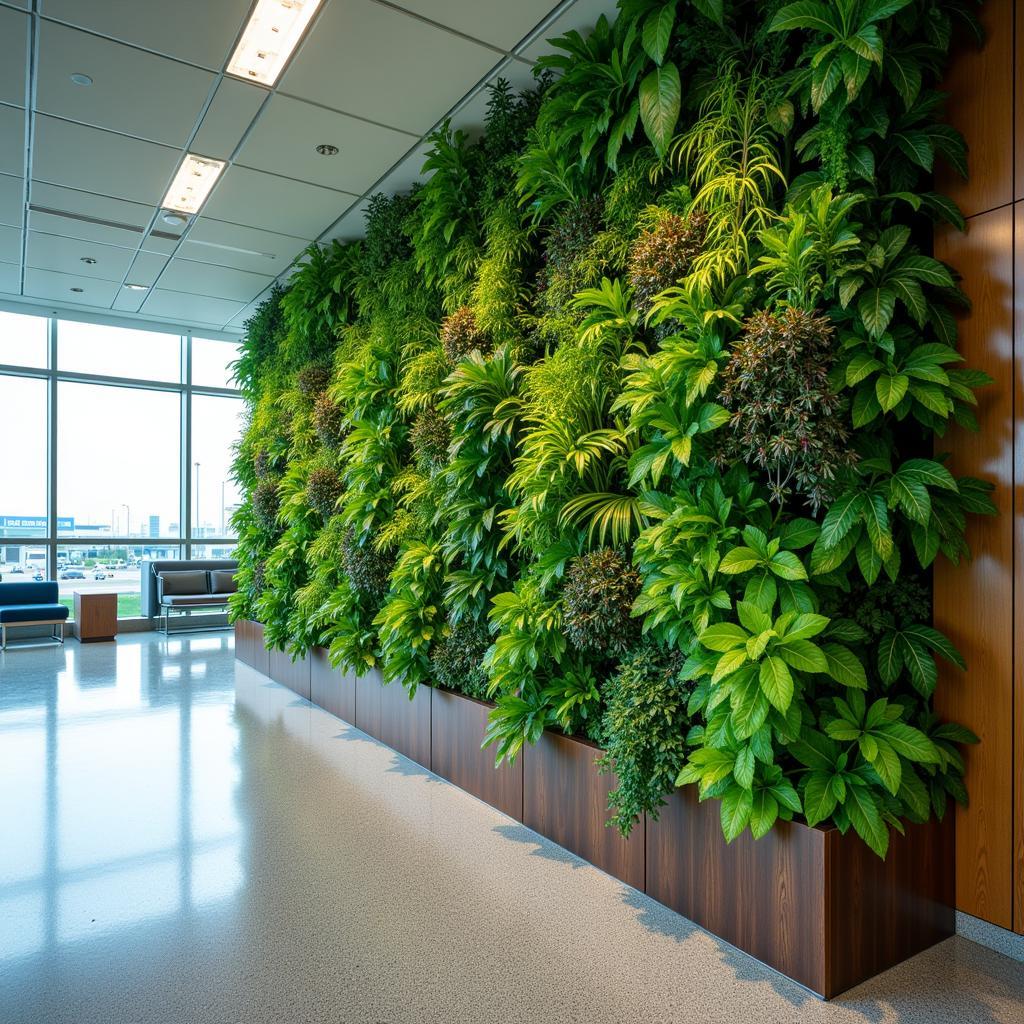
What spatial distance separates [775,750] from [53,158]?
5458 mm

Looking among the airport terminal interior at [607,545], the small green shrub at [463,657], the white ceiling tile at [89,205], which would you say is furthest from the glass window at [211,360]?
the small green shrub at [463,657]

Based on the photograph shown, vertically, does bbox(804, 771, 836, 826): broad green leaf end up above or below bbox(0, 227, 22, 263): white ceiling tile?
below

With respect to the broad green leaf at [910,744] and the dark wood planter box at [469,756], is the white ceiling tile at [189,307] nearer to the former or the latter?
the dark wood planter box at [469,756]

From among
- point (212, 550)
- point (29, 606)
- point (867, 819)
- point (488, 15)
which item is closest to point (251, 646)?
point (29, 606)

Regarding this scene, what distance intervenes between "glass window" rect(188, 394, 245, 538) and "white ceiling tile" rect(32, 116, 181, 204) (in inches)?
196

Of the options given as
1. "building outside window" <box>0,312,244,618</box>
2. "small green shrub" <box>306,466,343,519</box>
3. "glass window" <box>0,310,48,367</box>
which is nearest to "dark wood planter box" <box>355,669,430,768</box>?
"small green shrub" <box>306,466,343,519</box>

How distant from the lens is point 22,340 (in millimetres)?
8617

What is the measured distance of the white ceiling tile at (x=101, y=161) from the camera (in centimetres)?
434

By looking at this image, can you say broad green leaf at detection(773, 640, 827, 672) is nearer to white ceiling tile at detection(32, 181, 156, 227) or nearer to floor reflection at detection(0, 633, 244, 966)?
floor reflection at detection(0, 633, 244, 966)

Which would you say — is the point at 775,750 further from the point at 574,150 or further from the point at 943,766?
the point at 574,150

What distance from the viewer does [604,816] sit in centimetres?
289

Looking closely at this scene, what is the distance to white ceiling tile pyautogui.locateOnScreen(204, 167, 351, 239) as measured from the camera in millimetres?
4824

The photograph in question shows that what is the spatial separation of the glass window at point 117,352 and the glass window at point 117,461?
22 centimetres

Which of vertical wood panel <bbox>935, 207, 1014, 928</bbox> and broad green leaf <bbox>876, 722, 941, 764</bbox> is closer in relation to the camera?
broad green leaf <bbox>876, 722, 941, 764</bbox>
